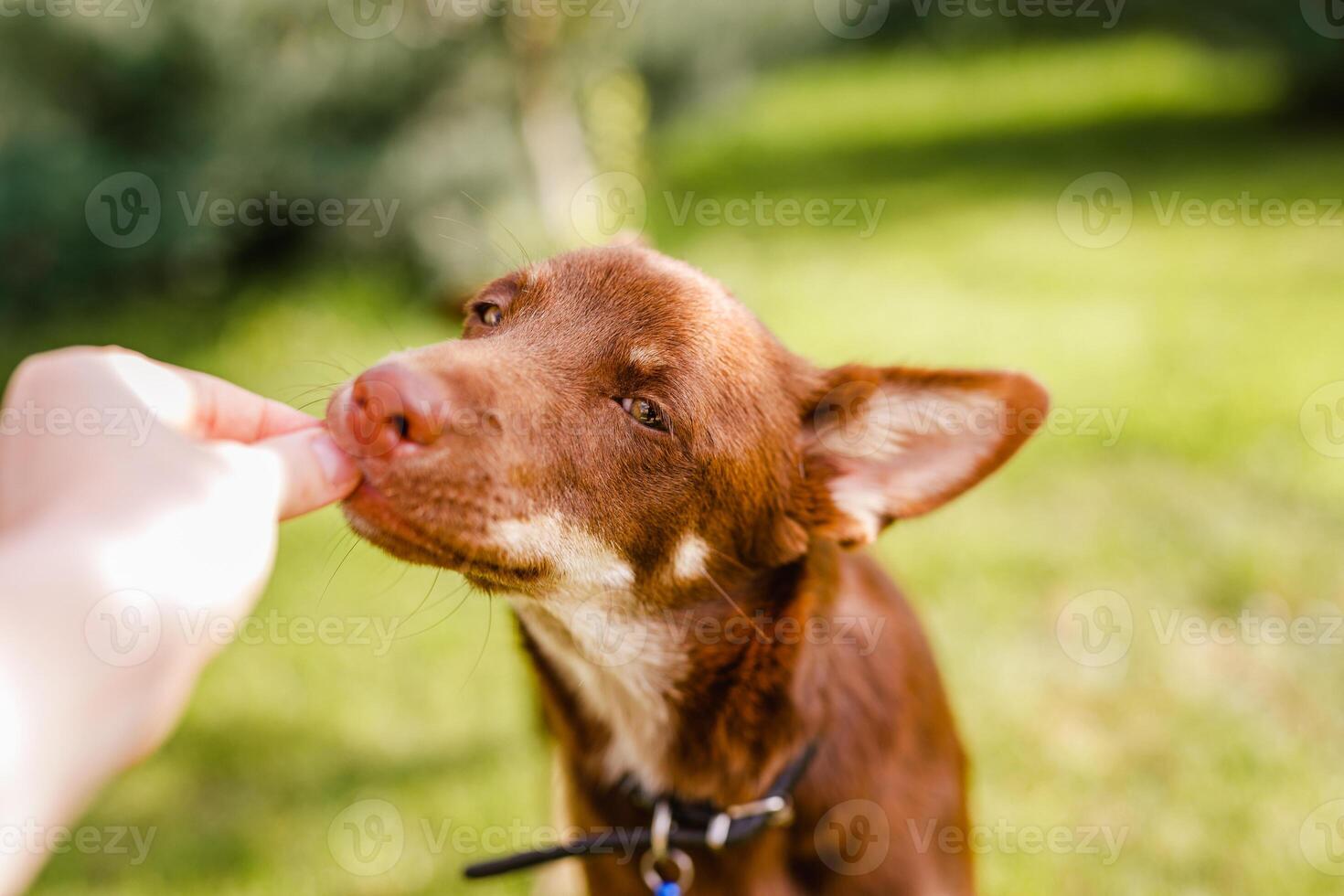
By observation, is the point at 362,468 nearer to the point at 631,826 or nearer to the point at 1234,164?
the point at 631,826

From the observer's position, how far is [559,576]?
2.41 metres

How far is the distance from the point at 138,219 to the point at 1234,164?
1121cm

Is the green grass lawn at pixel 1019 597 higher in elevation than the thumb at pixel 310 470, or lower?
lower

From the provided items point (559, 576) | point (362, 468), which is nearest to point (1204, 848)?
point (559, 576)
